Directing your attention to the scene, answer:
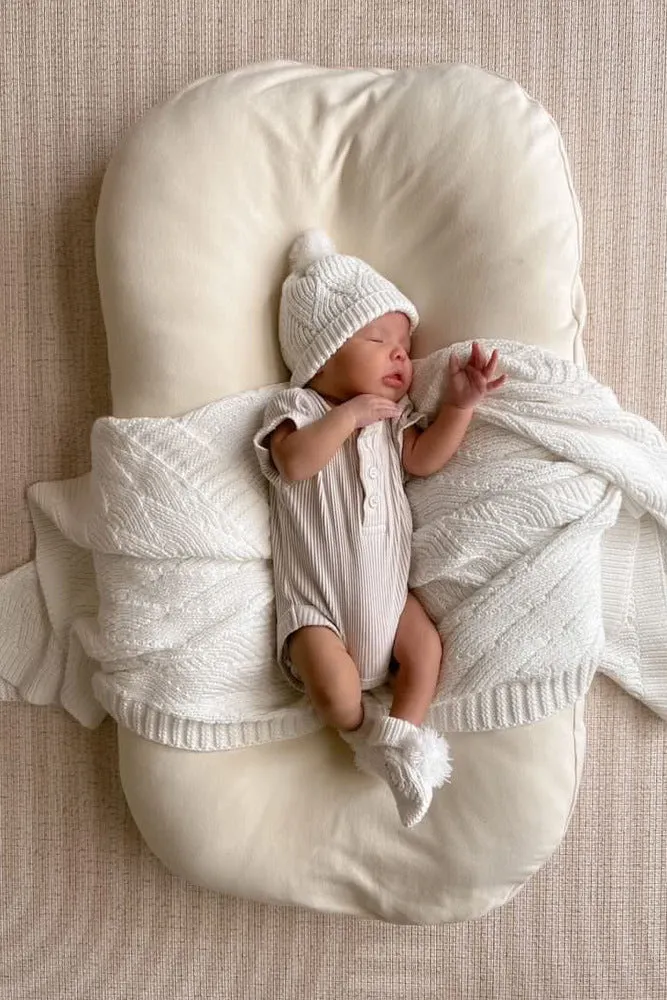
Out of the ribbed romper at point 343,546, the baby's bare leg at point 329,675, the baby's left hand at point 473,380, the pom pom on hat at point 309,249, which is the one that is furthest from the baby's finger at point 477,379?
the baby's bare leg at point 329,675

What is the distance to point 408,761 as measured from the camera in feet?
3.11

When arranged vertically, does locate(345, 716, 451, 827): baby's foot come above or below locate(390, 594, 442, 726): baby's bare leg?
below

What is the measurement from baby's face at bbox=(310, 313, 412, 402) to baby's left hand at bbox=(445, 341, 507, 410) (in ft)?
0.24

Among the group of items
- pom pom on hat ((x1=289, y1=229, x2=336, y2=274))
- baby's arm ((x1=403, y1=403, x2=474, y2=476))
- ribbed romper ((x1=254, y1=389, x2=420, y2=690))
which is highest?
pom pom on hat ((x1=289, y1=229, x2=336, y2=274))

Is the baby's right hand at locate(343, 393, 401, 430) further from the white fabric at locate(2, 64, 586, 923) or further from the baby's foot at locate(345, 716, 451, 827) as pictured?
the baby's foot at locate(345, 716, 451, 827)

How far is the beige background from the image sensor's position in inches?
46.3

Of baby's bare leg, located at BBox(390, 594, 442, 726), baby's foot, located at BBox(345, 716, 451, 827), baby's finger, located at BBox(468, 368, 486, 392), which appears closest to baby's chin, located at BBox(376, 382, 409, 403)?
baby's finger, located at BBox(468, 368, 486, 392)

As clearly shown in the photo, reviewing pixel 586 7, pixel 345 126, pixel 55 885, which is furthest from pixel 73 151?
pixel 55 885

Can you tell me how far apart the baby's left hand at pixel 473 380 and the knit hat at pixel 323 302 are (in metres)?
0.11

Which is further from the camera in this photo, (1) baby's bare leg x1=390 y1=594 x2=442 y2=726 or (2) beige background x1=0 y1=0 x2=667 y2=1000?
(2) beige background x1=0 y1=0 x2=667 y2=1000

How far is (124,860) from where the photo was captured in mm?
1218

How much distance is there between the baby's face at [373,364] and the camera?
1017 mm

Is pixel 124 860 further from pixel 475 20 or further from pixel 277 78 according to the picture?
pixel 475 20

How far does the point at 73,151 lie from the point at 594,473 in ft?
2.82
